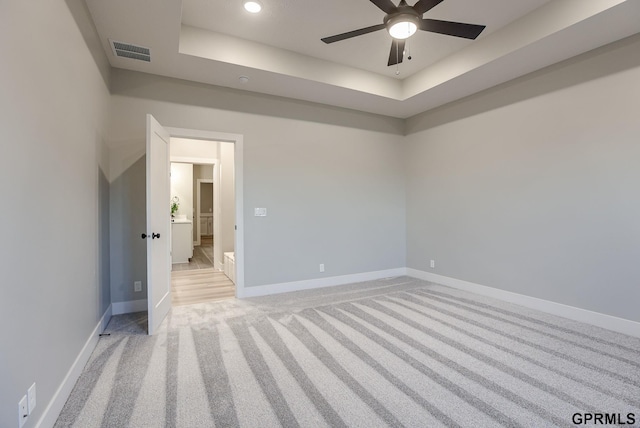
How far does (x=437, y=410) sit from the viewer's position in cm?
190

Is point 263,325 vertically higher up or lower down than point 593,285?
lower down

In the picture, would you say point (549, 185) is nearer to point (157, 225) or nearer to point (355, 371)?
point (355, 371)

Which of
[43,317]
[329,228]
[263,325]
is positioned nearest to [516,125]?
[329,228]

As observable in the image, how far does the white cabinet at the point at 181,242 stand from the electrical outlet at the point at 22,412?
5853 mm

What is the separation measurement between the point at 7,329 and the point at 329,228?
3.88 metres

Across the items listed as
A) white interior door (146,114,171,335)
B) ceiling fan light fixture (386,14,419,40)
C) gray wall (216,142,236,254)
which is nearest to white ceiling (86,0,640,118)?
ceiling fan light fixture (386,14,419,40)

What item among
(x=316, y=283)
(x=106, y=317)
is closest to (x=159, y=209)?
(x=106, y=317)

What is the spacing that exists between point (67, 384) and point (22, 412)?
2.22 feet

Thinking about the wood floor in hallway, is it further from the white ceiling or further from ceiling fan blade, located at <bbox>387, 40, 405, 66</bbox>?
ceiling fan blade, located at <bbox>387, 40, 405, 66</bbox>

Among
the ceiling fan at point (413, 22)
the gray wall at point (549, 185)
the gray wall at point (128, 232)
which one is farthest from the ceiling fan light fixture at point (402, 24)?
the gray wall at point (128, 232)

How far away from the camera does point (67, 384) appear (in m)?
2.03

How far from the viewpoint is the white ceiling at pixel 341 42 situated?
2789 millimetres

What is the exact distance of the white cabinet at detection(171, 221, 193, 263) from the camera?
7.05 m

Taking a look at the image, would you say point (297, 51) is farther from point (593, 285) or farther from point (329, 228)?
point (593, 285)
